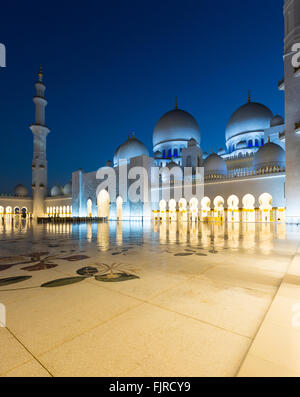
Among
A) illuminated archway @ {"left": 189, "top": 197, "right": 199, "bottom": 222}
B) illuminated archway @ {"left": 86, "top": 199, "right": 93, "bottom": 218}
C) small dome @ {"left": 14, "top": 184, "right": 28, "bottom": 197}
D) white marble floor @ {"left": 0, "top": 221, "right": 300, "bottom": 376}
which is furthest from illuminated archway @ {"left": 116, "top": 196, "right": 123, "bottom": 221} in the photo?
small dome @ {"left": 14, "top": 184, "right": 28, "bottom": 197}

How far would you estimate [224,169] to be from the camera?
61.8 feet

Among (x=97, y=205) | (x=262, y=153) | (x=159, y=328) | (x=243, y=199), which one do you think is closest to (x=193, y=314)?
(x=159, y=328)

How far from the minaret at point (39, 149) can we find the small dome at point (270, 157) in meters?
24.4

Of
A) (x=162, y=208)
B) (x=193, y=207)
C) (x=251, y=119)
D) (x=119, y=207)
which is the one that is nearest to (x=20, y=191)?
(x=119, y=207)

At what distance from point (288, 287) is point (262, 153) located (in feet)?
56.1

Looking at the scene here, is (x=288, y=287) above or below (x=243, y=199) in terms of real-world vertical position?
below

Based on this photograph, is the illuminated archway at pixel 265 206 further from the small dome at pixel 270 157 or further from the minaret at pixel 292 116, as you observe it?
the small dome at pixel 270 157

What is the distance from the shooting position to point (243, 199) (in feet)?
51.6

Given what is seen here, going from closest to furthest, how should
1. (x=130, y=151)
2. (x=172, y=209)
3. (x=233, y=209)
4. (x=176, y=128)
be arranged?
(x=233, y=209)
(x=172, y=209)
(x=176, y=128)
(x=130, y=151)

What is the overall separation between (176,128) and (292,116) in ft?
45.9

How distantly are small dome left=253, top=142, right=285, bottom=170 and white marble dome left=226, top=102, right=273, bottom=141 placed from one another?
20.2 feet

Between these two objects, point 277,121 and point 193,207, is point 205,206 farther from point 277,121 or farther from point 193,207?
point 277,121

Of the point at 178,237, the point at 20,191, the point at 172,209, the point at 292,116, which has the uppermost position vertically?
the point at 292,116
